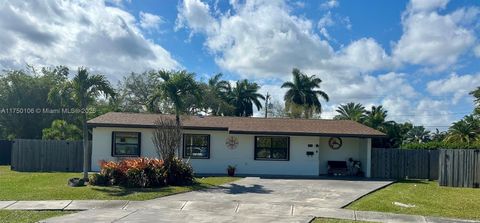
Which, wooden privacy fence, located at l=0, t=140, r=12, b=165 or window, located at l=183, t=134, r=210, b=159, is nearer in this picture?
window, located at l=183, t=134, r=210, b=159

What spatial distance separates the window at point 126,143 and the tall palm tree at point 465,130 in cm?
2728

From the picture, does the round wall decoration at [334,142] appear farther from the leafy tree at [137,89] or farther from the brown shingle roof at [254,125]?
the leafy tree at [137,89]

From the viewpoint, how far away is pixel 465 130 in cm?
3809

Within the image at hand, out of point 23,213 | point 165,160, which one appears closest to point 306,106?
point 165,160

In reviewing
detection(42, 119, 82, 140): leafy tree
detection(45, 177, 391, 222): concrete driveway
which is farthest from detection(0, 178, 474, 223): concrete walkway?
detection(42, 119, 82, 140): leafy tree

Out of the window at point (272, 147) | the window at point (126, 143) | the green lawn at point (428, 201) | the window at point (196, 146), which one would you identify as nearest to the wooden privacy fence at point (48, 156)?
the window at point (126, 143)

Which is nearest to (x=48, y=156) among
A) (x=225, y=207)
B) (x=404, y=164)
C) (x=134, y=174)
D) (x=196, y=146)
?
(x=196, y=146)

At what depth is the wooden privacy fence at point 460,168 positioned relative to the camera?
1703 centimetres

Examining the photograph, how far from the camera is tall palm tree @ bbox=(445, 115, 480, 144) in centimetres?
3612

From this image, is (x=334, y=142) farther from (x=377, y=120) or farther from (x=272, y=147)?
(x=377, y=120)

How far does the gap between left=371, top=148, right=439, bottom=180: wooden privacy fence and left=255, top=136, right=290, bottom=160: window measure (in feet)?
14.4

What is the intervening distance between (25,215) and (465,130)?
38173mm

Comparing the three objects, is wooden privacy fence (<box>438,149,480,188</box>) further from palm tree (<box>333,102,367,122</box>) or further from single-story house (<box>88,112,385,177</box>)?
palm tree (<box>333,102,367,122</box>)

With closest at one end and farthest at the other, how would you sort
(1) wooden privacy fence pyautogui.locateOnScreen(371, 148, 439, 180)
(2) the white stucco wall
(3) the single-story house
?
(3) the single-story house < (1) wooden privacy fence pyautogui.locateOnScreen(371, 148, 439, 180) < (2) the white stucco wall
